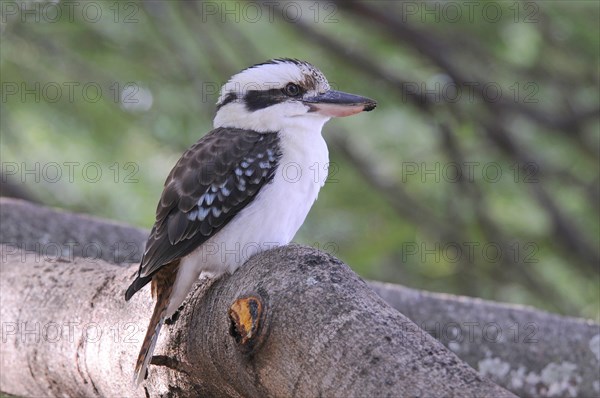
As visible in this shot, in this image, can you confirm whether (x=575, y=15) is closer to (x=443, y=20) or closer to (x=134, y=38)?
(x=443, y=20)

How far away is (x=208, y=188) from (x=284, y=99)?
1.61 ft

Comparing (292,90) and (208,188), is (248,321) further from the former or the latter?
(292,90)

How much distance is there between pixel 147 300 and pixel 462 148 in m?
2.77

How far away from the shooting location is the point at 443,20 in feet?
16.9

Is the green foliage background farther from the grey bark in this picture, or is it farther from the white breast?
the white breast

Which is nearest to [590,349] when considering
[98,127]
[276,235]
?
[276,235]

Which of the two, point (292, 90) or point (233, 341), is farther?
point (292, 90)

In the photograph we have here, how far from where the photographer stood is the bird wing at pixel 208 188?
2.78 metres

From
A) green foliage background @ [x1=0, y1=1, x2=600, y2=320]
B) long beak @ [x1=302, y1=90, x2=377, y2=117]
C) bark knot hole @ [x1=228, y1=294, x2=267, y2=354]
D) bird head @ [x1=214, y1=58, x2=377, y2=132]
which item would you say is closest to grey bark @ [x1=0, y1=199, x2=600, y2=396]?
bark knot hole @ [x1=228, y1=294, x2=267, y2=354]

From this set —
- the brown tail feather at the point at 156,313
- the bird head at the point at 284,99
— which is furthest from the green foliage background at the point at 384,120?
the brown tail feather at the point at 156,313

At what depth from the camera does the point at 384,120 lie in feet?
17.3

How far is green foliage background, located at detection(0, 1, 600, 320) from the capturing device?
4848mm

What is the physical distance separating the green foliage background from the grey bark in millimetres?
986

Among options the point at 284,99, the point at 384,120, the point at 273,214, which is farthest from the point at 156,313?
the point at 384,120
